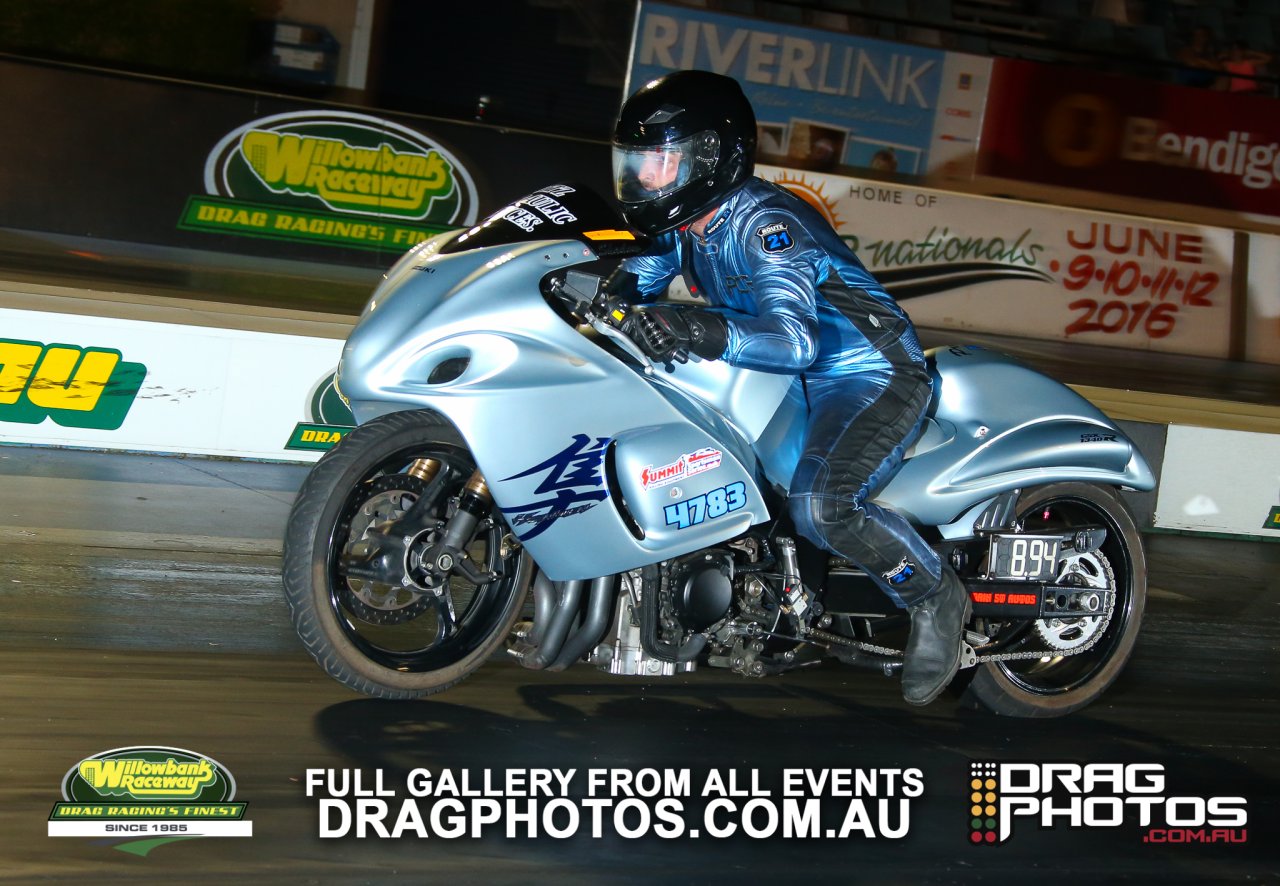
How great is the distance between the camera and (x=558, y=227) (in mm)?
4051

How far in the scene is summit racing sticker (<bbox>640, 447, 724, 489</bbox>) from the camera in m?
4.11

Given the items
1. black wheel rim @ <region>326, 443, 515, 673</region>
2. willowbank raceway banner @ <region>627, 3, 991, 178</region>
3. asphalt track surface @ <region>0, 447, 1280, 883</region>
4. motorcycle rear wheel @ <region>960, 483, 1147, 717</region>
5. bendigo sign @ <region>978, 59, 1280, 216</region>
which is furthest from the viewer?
bendigo sign @ <region>978, 59, 1280, 216</region>

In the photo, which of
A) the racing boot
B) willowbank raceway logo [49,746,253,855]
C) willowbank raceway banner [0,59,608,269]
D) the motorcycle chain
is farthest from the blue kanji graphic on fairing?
willowbank raceway banner [0,59,608,269]

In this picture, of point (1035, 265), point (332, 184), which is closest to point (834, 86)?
point (1035, 265)

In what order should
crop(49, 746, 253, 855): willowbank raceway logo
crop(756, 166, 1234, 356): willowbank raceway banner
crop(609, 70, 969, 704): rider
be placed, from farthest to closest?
crop(756, 166, 1234, 356): willowbank raceway banner, crop(609, 70, 969, 704): rider, crop(49, 746, 253, 855): willowbank raceway logo

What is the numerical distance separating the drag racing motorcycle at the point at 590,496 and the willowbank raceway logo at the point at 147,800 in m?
0.49

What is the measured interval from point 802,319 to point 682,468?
0.56 m

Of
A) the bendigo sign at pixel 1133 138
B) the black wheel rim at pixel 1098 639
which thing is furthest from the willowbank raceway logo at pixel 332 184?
the black wheel rim at pixel 1098 639

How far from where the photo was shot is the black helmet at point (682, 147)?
163 inches

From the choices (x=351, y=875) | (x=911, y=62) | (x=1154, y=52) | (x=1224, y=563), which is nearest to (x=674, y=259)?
(x=351, y=875)

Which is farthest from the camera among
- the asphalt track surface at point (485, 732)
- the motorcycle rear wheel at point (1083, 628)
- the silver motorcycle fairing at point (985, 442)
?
the motorcycle rear wheel at point (1083, 628)

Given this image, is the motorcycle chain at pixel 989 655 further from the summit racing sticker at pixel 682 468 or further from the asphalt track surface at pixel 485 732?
the summit racing sticker at pixel 682 468

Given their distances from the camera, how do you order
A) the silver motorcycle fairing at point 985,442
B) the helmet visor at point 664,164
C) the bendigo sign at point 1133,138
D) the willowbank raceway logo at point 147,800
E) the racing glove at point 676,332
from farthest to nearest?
the bendigo sign at point 1133,138
the silver motorcycle fairing at point 985,442
the helmet visor at point 664,164
the racing glove at point 676,332
the willowbank raceway logo at point 147,800

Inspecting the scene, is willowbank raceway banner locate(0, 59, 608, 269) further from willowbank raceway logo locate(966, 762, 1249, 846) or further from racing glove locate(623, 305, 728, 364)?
willowbank raceway logo locate(966, 762, 1249, 846)
